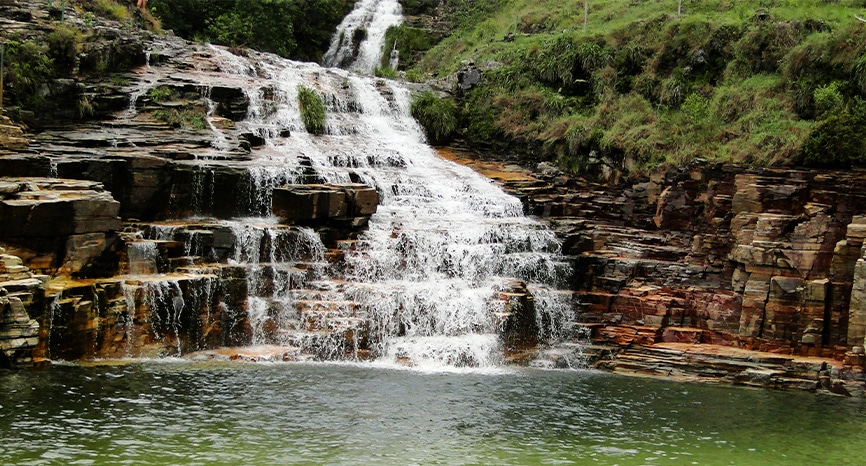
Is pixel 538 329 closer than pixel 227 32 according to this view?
Yes

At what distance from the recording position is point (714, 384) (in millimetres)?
24109

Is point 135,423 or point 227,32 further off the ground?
point 227,32

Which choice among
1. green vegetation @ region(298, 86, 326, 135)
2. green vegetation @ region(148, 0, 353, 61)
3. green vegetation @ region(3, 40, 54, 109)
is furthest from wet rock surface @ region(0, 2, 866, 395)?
green vegetation @ region(148, 0, 353, 61)

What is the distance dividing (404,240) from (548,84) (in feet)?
55.3

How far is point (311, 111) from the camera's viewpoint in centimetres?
3753

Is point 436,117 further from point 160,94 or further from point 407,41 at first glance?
point 407,41

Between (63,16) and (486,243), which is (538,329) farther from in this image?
(63,16)

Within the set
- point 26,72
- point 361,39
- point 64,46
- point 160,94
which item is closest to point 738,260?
A: point 160,94

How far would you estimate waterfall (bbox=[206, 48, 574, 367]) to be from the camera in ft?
83.4

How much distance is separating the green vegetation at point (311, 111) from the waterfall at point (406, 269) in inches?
15.7

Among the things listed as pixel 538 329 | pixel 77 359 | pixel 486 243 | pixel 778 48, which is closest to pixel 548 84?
pixel 778 48

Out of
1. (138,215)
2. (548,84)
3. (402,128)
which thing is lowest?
(138,215)

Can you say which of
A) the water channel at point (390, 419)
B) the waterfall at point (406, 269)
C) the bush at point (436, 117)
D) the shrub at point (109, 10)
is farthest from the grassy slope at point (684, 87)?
the shrub at point (109, 10)

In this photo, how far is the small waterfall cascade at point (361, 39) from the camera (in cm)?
5303
